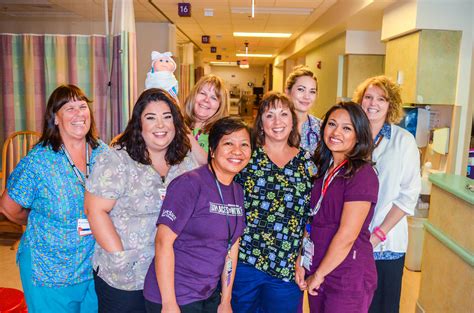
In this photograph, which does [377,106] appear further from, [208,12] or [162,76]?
[208,12]

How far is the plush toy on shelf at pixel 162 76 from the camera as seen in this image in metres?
2.21

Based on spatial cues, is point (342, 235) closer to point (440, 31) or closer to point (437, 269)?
point (437, 269)

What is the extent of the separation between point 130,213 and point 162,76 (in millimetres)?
902

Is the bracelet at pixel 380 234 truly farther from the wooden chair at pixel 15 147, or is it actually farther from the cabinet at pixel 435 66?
the wooden chair at pixel 15 147

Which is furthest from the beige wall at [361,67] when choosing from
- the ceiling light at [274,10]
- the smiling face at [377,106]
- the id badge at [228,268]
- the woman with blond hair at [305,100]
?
the id badge at [228,268]

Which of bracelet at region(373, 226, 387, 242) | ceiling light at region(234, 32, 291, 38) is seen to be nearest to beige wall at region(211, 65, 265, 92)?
ceiling light at region(234, 32, 291, 38)

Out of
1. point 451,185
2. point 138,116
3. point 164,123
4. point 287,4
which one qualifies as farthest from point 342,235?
point 287,4

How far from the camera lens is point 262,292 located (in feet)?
6.24

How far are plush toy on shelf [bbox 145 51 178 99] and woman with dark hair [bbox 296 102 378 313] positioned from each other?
898 millimetres

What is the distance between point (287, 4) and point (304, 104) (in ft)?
12.4

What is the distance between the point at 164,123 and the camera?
1.69 m

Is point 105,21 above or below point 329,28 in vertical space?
below

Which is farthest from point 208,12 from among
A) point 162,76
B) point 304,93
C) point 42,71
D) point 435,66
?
point 162,76

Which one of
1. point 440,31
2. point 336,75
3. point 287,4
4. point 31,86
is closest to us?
point 31,86
